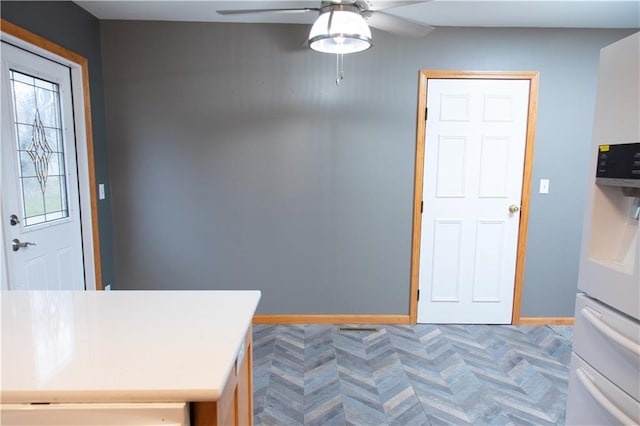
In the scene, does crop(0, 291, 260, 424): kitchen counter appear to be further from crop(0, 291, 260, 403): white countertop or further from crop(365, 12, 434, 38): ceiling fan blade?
crop(365, 12, 434, 38): ceiling fan blade

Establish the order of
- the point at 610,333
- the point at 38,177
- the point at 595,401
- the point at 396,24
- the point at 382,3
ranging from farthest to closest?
1. the point at 38,177
2. the point at 396,24
3. the point at 382,3
4. the point at 595,401
5. the point at 610,333

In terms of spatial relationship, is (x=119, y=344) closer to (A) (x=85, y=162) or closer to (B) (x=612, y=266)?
(B) (x=612, y=266)

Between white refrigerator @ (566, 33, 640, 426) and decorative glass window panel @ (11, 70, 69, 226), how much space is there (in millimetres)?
2950

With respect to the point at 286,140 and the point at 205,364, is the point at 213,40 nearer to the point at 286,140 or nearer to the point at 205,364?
the point at 286,140

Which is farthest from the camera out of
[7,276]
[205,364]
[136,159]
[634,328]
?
[136,159]

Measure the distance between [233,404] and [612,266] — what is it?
146cm

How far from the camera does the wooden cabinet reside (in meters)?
0.88

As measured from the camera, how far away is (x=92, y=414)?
82 cm

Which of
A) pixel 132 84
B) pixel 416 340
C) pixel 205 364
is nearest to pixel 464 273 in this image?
pixel 416 340

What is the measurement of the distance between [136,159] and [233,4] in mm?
1455

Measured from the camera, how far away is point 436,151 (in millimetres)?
2998

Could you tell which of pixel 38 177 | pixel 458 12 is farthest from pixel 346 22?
pixel 38 177

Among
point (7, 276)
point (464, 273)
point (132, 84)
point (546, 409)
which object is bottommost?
point (546, 409)

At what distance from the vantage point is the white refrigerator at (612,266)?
1.26m
